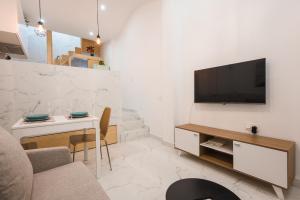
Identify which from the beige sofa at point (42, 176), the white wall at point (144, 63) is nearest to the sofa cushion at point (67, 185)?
the beige sofa at point (42, 176)

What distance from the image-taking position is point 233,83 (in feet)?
7.12

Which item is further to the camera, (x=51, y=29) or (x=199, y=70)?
(x=51, y=29)

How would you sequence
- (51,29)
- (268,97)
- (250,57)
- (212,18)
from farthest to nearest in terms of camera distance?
(51,29)
(212,18)
(250,57)
(268,97)

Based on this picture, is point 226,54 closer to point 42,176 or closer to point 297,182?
point 297,182

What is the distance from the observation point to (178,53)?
3.04 metres

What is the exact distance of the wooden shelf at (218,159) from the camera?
6.50ft

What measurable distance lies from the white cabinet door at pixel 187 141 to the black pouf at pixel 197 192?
3.00 feet

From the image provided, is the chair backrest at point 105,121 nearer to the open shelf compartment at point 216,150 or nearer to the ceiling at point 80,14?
the open shelf compartment at point 216,150

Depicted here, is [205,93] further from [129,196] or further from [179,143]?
[129,196]

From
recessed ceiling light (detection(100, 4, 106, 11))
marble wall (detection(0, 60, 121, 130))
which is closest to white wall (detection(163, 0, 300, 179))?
marble wall (detection(0, 60, 121, 130))

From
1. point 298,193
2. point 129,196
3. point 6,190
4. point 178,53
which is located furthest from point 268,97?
point 6,190

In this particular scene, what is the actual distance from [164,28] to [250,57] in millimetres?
1677

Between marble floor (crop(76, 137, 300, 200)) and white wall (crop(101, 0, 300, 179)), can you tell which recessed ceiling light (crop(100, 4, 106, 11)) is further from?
marble floor (crop(76, 137, 300, 200))

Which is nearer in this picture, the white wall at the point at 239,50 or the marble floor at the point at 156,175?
the marble floor at the point at 156,175
